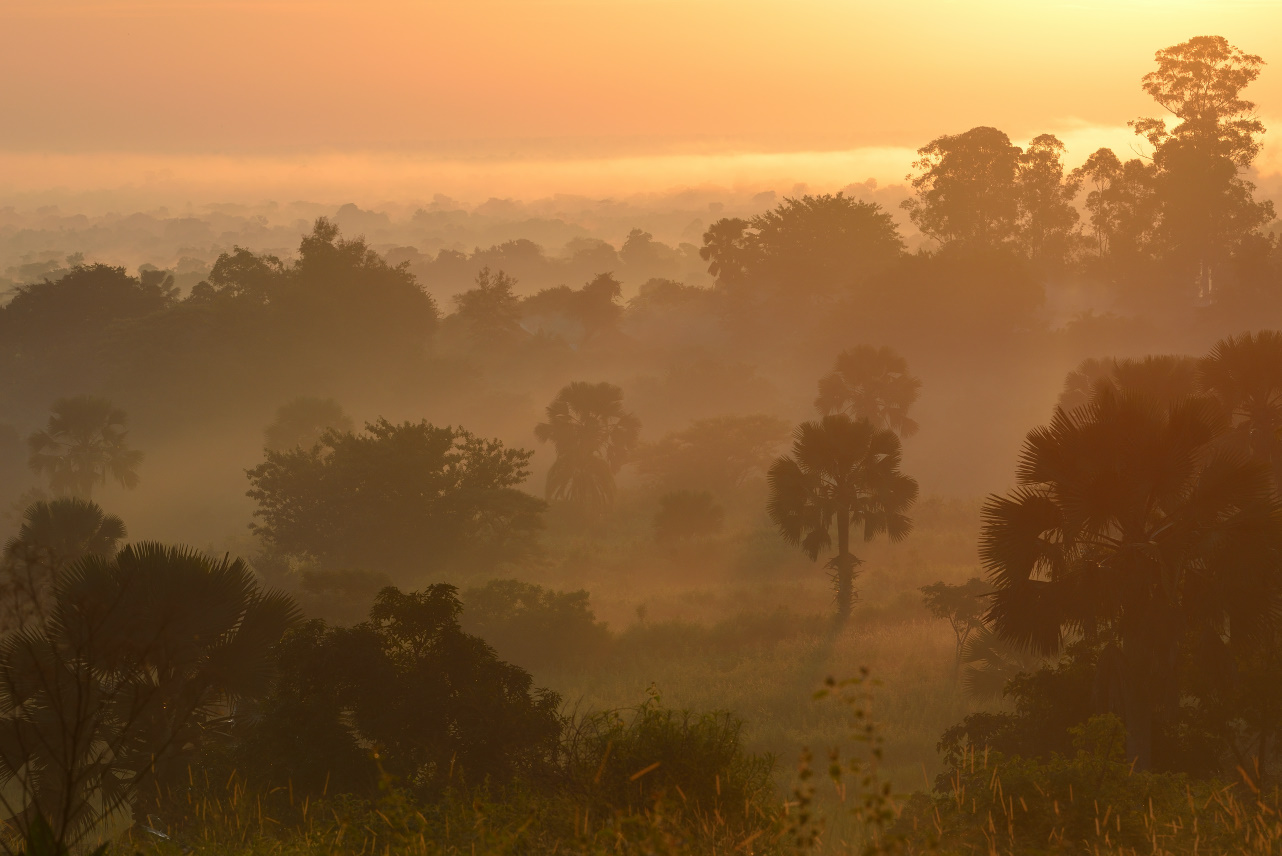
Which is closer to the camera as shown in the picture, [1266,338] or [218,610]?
[218,610]

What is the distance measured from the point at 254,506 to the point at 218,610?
59.6m

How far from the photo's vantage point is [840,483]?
3734cm

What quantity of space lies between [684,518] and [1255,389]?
111 ft

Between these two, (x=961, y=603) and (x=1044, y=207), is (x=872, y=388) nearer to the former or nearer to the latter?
(x=961, y=603)

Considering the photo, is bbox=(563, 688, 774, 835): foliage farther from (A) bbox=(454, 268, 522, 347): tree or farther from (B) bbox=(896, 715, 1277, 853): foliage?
(A) bbox=(454, 268, 522, 347): tree

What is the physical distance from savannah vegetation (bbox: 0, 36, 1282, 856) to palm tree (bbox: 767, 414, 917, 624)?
149mm

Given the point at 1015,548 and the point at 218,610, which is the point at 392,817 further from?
the point at 1015,548

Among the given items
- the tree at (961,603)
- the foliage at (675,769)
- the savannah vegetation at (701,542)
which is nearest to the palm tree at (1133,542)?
the savannah vegetation at (701,542)

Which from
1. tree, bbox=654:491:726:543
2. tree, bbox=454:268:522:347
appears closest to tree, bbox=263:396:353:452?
tree, bbox=654:491:726:543

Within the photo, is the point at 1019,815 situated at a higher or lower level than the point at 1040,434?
lower

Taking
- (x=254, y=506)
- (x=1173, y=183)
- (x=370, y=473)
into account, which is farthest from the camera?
(x=1173, y=183)

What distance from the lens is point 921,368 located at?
8406 centimetres

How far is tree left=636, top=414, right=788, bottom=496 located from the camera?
65312 mm

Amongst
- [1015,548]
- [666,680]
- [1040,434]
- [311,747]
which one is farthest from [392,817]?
[666,680]
